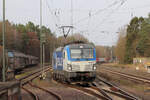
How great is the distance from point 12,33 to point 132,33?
105 ft

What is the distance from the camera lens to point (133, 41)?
56.5m

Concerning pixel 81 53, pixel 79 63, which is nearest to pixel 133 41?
pixel 81 53

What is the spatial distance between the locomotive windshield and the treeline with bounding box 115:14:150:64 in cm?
3731

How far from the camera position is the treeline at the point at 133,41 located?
5167 centimetres

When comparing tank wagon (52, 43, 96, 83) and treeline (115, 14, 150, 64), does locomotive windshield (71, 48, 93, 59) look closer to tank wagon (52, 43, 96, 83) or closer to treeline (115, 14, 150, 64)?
tank wagon (52, 43, 96, 83)

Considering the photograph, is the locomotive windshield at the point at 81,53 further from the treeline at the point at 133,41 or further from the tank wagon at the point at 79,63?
the treeline at the point at 133,41

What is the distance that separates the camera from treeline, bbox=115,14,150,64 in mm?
51669

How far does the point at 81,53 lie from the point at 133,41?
43.1 m

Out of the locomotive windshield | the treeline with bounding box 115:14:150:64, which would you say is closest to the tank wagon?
the locomotive windshield

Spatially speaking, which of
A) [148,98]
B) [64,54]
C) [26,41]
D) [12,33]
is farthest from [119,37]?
[148,98]

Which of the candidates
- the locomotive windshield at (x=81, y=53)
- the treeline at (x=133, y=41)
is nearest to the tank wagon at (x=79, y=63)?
the locomotive windshield at (x=81, y=53)

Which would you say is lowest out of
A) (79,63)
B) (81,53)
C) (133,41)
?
(79,63)

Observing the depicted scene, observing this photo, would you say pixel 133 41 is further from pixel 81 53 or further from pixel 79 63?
pixel 79 63

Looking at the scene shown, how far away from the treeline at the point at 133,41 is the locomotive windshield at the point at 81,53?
37.3 meters
